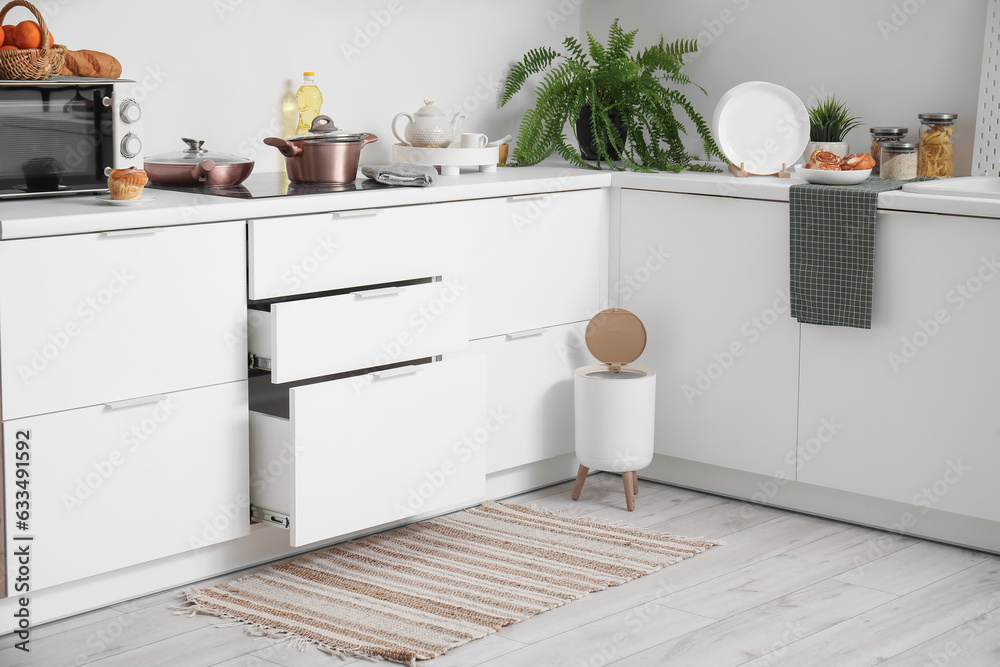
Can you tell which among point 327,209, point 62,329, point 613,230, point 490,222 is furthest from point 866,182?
point 62,329

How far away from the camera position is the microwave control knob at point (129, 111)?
234 cm

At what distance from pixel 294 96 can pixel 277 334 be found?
0.98 metres

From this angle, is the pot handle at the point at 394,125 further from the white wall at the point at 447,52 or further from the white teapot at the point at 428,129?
the white wall at the point at 447,52

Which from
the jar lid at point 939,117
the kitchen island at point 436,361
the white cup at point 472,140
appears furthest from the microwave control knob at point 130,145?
the jar lid at point 939,117

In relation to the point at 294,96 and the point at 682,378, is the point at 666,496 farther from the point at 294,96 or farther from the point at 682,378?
the point at 294,96

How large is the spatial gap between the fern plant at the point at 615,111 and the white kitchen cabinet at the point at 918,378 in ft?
2.47

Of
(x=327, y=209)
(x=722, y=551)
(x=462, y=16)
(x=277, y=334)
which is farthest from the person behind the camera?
(x=462, y=16)

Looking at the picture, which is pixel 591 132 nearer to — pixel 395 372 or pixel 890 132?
pixel 890 132

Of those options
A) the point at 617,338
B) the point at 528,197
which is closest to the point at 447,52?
the point at 528,197

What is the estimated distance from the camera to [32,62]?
224 centimetres

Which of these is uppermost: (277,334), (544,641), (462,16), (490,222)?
(462,16)

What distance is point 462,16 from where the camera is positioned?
349 cm

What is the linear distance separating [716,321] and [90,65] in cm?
162

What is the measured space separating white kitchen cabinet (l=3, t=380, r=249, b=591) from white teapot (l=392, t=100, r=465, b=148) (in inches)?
40.3
